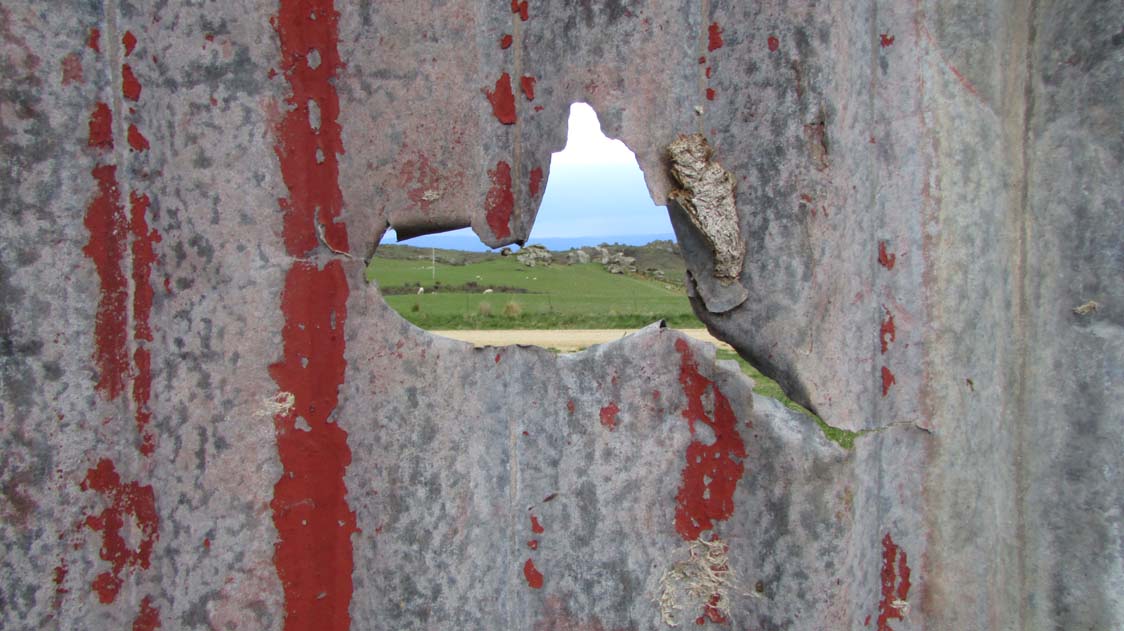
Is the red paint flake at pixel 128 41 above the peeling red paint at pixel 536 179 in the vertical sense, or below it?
above

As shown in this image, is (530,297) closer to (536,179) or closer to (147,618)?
(536,179)

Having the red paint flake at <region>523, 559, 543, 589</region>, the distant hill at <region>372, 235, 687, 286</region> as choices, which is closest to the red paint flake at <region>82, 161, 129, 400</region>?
the red paint flake at <region>523, 559, 543, 589</region>

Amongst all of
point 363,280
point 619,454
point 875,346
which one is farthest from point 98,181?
point 875,346

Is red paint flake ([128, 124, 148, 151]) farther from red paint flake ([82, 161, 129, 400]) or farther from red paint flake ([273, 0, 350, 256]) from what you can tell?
red paint flake ([273, 0, 350, 256])

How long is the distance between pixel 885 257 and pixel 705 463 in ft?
1.84

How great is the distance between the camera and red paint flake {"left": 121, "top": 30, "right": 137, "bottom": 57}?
54.9 inches

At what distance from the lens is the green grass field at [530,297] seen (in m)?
8.86

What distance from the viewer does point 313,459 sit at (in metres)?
1.53

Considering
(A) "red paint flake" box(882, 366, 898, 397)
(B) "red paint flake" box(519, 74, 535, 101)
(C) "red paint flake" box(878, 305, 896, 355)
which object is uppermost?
(B) "red paint flake" box(519, 74, 535, 101)

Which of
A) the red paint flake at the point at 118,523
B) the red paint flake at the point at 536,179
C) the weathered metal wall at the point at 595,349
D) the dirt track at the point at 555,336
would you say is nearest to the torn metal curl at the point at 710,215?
the weathered metal wall at the point at 595,349

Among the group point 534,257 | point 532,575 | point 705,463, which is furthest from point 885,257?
point 534,257

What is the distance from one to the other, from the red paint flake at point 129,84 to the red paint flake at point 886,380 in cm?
150

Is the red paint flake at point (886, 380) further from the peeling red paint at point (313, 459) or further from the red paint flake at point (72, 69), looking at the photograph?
the red paint flake at point (72, 69)

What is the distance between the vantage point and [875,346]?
1.65 meters
